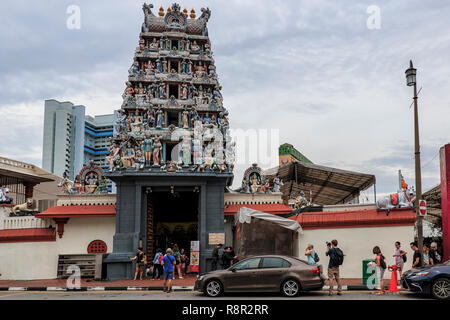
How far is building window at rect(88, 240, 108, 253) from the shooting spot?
27.2 metres

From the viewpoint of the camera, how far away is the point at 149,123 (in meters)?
29.7

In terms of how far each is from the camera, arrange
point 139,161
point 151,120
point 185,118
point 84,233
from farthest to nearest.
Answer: point 185,118 → point 151,120 → point 84,233 → point 139,161

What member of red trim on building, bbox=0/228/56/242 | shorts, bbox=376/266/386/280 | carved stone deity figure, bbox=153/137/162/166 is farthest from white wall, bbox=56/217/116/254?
shorts, bbox=376/266/386/280

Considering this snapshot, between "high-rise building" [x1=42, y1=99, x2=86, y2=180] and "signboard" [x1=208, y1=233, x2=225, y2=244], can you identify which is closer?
"signboard" [x1=208, y1=233, x2=225, y2=244]

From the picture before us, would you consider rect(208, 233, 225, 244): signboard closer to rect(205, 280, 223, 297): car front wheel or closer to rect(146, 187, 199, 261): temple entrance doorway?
rect(146, 187, 199, 261): temple entrance doorway

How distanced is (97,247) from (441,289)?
64.8 ft

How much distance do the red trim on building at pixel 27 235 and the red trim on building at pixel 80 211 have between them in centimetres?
110

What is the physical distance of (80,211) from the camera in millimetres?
26859

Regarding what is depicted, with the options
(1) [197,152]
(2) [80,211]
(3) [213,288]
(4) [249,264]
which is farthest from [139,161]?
(4) [249,264]

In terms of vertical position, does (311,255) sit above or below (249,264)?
above

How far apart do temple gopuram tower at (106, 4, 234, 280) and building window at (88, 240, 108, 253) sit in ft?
7.13

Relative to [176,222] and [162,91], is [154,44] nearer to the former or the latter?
[162,91]

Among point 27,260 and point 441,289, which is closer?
point 441,289

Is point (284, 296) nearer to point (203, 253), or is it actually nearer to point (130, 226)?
point (203, 253)
